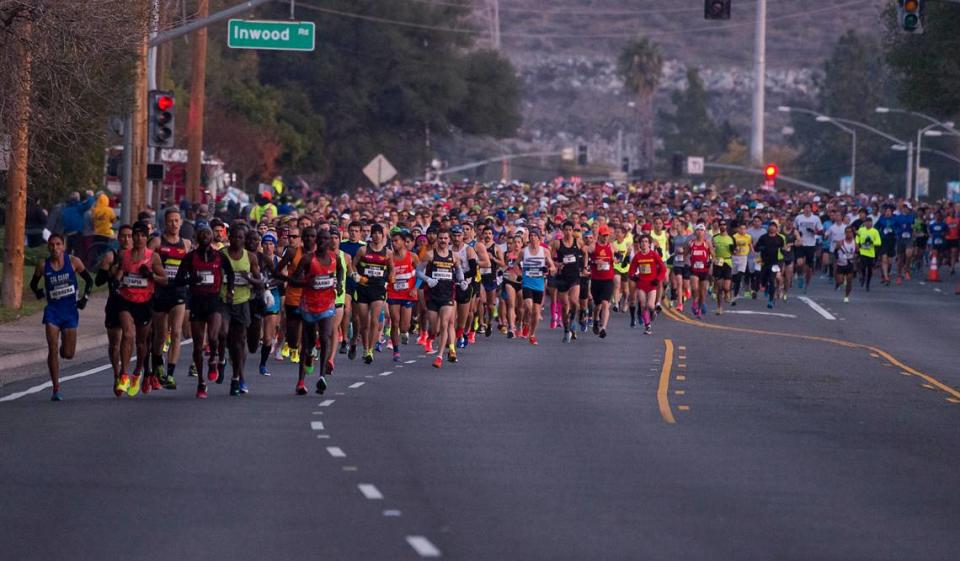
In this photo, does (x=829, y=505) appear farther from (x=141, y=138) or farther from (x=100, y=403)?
(x=141, y=138)

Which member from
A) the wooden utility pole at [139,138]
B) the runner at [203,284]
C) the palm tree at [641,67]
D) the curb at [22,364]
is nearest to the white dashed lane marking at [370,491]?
the runner at [203,284]

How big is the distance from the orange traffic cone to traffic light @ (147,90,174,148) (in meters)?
23.9

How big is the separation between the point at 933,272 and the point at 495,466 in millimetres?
38700

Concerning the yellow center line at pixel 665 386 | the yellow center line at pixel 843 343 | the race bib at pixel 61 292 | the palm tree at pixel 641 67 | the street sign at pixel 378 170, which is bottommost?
the yellow center line at pixel 843 343

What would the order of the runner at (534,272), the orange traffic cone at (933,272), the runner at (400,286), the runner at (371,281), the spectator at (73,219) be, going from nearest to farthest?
the runner at (371,281)
the runner at (400,286)
the runner at (534,272)
the spectator at (73,219)
the orange traffic cone at (933,272)

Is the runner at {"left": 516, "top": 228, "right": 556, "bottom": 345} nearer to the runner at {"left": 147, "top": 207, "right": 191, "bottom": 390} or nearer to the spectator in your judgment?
the runner at {"left": 147, "top": 207, "right": 191, "bottom": 390}

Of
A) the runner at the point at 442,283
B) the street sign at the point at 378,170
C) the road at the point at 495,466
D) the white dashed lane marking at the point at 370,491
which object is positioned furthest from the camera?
the street sign at the point at 378,170

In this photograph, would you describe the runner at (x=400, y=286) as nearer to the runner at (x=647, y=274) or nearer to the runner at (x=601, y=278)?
the runner at (x=601, y=278)

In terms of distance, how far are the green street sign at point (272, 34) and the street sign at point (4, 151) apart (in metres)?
7.89

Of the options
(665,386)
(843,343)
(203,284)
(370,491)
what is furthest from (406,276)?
(370,491)

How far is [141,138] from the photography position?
34438 mm

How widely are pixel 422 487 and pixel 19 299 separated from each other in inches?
788

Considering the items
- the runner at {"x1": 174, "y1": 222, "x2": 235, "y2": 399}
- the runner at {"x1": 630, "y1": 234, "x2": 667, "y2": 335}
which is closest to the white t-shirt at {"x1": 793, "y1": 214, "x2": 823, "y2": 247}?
the runner at {"x1": 630, "y1": 234, "x2": 667, "y2": 335}

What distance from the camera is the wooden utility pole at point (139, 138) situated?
108 feet
